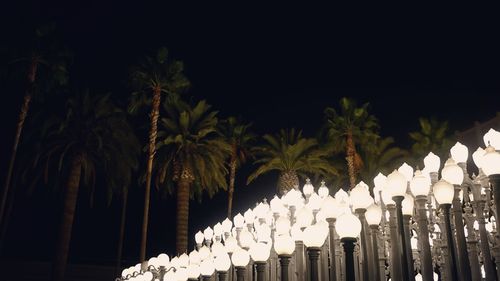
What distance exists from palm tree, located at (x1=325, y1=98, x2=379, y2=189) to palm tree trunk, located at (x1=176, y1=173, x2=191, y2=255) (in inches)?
385

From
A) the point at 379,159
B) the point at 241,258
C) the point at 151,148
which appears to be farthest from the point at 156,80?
the point at 241,258

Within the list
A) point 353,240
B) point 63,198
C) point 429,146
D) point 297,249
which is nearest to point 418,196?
point 353,240

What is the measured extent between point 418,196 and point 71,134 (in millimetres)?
24740

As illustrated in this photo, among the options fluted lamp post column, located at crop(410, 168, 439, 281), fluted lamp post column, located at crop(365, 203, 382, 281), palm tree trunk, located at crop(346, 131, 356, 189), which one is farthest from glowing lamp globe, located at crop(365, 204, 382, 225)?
palm tree trunk, located at crop(346, 131, 356, 189)

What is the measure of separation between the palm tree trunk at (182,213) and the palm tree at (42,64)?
8.90 metres

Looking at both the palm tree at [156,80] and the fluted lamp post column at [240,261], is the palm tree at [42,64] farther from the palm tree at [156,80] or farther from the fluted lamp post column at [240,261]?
the fluted lamp post column at [240,261]

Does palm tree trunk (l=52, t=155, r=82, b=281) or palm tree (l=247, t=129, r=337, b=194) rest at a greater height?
palm tree (l=247, t=129, r=337, b=194)

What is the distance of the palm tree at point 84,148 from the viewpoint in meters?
28.2

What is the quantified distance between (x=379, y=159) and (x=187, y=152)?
11631 millimetres

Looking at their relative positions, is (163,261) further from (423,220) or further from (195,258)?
(423,220)

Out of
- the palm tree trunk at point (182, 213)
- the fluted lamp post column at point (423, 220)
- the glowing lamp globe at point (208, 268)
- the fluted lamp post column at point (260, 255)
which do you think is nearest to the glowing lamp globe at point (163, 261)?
the glowing lamp globe at point (208, 268)

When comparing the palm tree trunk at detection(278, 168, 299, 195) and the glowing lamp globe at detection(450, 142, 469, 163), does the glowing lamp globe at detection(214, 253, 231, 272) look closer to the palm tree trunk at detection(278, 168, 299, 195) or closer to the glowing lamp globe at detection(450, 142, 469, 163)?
the glowing lamp globe at detection(450, 142, 469, 163)

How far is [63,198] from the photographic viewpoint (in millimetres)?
28641

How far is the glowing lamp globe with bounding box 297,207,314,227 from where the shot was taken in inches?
312
